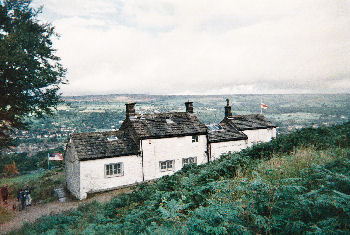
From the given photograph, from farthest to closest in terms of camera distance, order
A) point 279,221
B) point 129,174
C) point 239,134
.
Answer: point 239,134 → point 129,174 → point 279,221

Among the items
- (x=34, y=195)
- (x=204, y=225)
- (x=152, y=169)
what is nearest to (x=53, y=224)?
(x=204, y=225)

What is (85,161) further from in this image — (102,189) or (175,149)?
(175,149)

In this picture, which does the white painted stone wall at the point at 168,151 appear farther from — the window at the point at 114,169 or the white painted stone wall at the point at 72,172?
the white painted stone wall at the point at 72,172

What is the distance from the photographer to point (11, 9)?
19531 millimetres

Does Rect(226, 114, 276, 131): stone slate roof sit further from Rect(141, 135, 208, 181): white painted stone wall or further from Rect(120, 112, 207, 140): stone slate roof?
Rect(141, 135, 208, 181): white painted stone wall

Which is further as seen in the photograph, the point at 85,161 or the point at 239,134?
the point at 239,134

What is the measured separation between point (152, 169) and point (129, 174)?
2535 millimetres

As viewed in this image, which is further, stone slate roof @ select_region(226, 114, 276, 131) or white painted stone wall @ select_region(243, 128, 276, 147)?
stone slate roof @ select_region(226, 114, 276, 131)

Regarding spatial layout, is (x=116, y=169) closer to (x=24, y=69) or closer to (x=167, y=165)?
(x=167, y=165)

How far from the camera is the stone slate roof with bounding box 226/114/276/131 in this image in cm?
3145

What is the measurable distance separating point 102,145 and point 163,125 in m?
7.20

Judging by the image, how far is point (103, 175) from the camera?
20.5 meters

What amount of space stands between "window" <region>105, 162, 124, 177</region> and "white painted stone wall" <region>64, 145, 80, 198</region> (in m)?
2.72

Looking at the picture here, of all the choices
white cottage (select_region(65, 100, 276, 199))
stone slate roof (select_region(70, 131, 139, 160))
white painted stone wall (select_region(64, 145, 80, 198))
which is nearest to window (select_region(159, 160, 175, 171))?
white cottage (select_region(65, 100, 276, 199))
